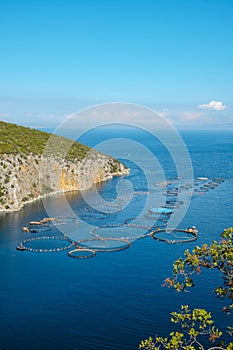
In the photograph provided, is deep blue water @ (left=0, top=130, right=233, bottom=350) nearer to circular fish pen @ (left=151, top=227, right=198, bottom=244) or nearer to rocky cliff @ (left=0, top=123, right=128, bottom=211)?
circular fish pen @ (left=151, top=227, right=198, bottom=244)

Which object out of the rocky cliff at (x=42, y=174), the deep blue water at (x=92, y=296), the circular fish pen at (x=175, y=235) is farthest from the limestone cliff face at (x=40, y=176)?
the circular fish pen at (x=175, y=235)

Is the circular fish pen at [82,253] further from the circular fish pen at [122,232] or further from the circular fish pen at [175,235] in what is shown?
the circular fish pen at [175,235]

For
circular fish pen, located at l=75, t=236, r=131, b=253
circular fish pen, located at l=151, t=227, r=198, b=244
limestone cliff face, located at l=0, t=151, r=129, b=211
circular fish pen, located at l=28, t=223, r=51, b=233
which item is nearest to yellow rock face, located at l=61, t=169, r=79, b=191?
limestone cliff face, located at l=0, t=151, r=129, b=211

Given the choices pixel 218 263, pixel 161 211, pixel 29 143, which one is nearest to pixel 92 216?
pixel 161 211

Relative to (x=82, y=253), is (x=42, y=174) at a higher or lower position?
higher

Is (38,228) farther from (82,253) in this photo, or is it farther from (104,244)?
(82,253)

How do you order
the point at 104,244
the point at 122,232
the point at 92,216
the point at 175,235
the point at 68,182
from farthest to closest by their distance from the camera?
the point at 68,182, the point at 92,216, the point at 122,232, the point at 175,235, the point at 104,244
